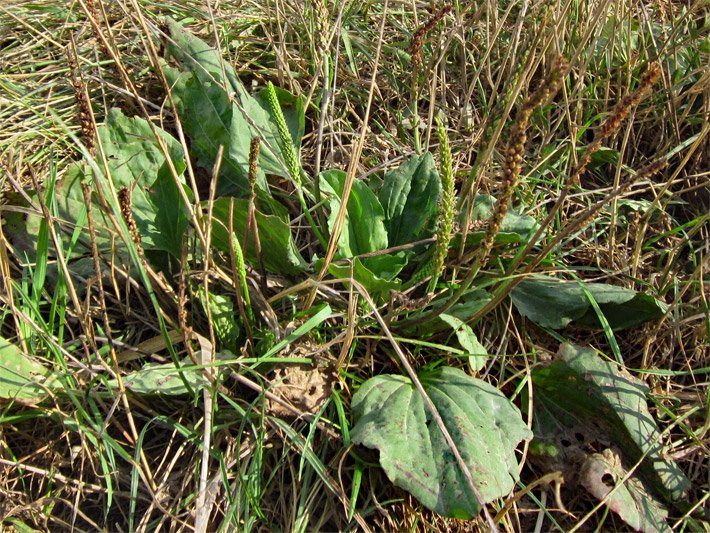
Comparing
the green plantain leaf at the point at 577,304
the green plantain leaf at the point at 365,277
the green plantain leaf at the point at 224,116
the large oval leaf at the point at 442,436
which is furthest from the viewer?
the green plantain leaf at the point at 224,116

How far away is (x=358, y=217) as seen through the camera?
1962 mm

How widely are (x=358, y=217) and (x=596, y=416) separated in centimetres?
83

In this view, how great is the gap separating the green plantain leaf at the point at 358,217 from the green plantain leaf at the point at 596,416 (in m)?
0.57

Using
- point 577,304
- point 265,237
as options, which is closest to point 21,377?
point 265,237

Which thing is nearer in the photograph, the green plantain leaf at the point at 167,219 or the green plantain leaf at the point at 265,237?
the green plantain leaf at the point at 265,237

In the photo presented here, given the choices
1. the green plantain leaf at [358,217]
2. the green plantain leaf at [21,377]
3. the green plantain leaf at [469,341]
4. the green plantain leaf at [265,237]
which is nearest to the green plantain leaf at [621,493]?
the green plantain leaf at [469,341]

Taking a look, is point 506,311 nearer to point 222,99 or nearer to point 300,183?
point 300,183

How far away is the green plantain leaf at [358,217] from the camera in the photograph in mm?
1913

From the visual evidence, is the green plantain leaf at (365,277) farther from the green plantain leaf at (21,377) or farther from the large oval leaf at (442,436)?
the green plantain leaf at (21,377)

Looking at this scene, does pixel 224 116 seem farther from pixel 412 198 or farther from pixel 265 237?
pixel 412 198

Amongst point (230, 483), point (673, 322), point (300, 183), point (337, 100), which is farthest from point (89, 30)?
point (673, 322)

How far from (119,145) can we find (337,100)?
Result: 0.80 m

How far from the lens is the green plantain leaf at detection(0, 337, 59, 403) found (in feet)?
5.31

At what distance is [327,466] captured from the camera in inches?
64.7
